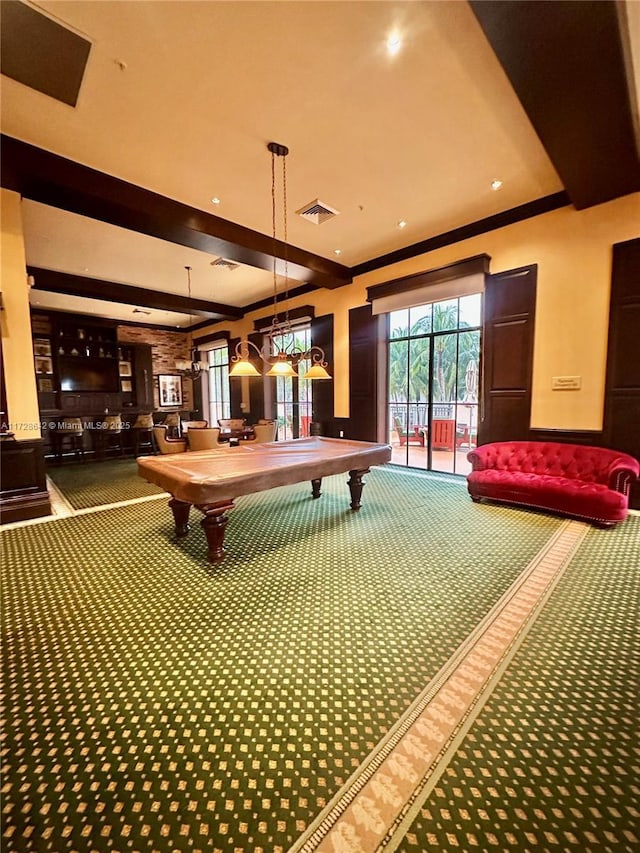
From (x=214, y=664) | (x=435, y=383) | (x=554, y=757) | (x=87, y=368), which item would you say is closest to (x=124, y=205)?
(x=214, y=664)

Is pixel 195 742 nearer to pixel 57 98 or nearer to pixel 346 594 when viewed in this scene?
pixel 346 594

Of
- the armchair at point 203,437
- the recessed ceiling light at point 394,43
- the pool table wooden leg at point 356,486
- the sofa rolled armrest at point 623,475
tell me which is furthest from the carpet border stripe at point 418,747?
the armchair at point 203,437

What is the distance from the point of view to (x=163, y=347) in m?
10.7

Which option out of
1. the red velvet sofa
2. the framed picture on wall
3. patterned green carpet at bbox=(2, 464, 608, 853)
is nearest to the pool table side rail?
patterned green carpet at bbox=(2, 464, 608, 853)

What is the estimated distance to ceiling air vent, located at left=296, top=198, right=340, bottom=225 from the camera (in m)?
4.14

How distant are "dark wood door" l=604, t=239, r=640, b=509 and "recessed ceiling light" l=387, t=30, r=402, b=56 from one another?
321cm

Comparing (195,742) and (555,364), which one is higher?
(555,364)

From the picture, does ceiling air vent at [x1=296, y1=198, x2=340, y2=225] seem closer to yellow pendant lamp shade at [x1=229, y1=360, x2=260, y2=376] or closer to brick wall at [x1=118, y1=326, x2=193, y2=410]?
yellow pendant lamp shade at [x1=229, y1=360, x2=260, y2=376]

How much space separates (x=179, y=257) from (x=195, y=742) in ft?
20.8

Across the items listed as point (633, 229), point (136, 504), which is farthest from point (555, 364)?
point (136, 504)

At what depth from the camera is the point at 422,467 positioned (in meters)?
6.18

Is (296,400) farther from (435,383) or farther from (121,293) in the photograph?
(121,293)

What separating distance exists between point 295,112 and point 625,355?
4.17 metres

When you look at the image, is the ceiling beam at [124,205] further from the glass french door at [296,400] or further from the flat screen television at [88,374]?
the flat screen television at [88,374]
